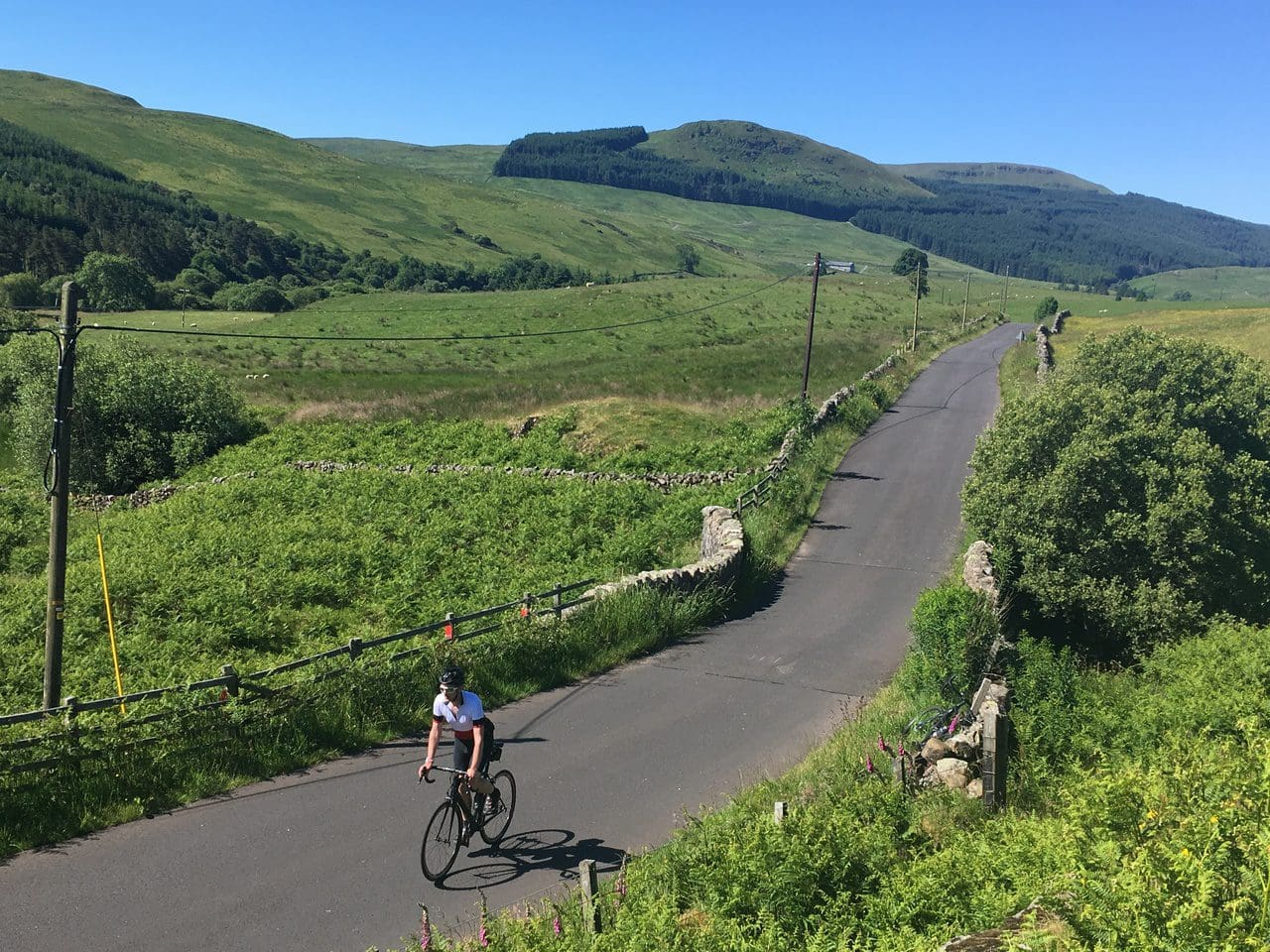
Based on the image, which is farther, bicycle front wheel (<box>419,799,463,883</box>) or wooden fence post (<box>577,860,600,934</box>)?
bicycle front wheel (<box>419,799,463,883</box>)

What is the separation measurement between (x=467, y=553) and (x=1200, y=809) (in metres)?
18.7

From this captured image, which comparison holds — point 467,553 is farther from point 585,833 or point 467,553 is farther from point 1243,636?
point 1243,636

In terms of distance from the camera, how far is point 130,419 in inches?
1534

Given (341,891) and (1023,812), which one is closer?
(341,891)

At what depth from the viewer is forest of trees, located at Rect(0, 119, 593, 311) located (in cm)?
12275

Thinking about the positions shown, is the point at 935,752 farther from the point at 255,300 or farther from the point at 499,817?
the point at 255,300

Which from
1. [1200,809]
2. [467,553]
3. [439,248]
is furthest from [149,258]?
[1200,809]

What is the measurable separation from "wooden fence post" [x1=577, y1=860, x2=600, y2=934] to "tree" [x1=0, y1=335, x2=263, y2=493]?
1402 inches

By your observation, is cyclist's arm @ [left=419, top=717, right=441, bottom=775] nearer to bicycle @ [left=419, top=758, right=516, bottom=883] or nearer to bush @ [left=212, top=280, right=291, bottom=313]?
bicycle @ [left=419, top=758, right=516, bottom=883]

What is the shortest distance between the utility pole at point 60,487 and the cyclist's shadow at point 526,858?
5.96 m

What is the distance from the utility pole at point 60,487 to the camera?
1134 centimetres

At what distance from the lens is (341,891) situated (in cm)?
920

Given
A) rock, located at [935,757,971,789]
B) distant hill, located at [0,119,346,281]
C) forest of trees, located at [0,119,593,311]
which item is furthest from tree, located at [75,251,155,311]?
rock, located at [935,757,971,789]

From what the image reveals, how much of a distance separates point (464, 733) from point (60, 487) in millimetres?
6609
